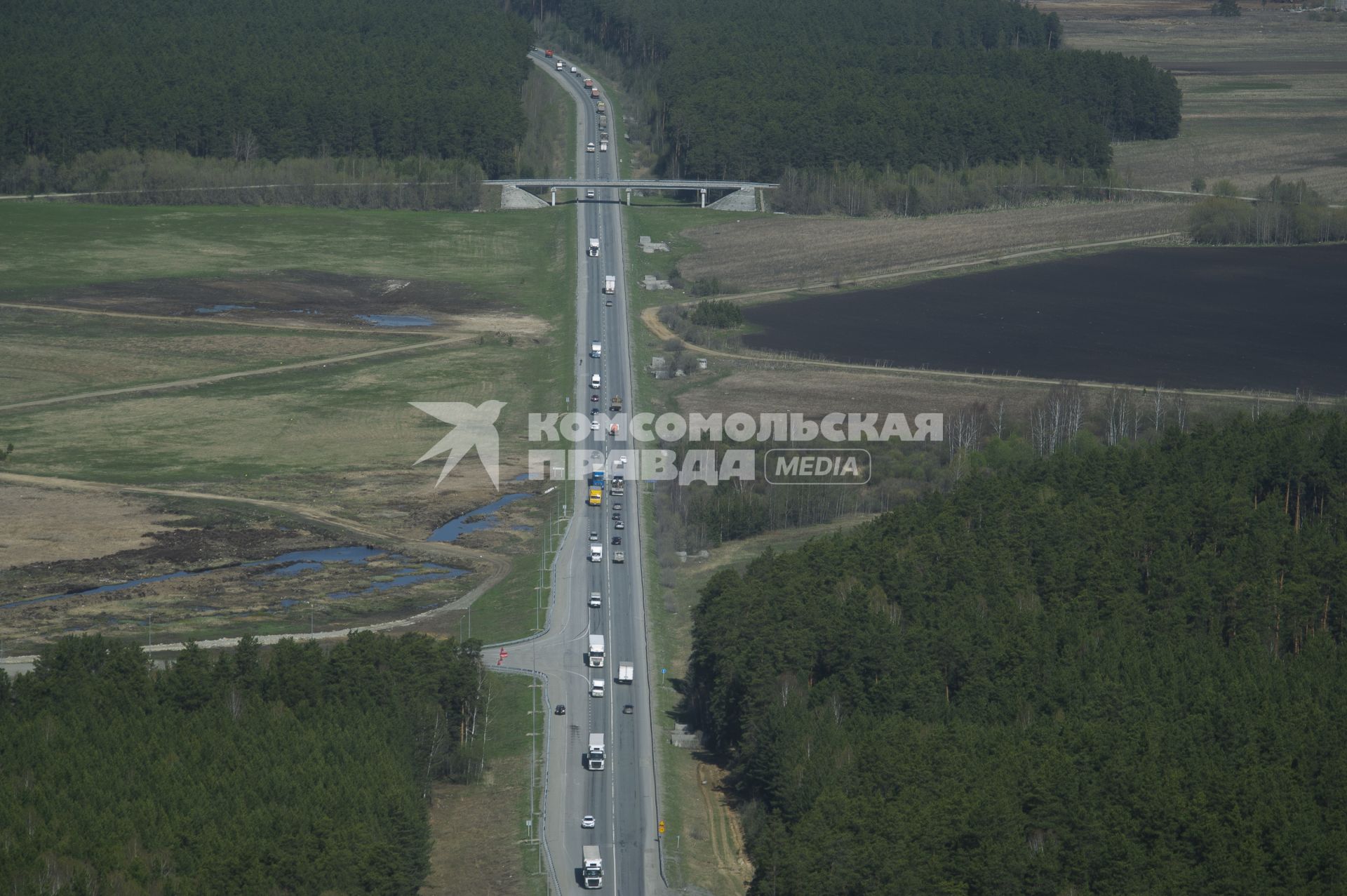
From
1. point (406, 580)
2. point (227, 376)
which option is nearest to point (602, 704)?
point (406, 580)

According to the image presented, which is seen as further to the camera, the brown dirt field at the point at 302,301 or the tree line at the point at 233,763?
the brown dirt field at the point at 302,301

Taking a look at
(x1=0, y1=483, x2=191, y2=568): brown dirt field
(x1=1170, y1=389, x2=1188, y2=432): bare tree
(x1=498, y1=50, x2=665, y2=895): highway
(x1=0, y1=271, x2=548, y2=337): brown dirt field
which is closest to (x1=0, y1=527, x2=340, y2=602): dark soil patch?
(x1=0, y1=483, x2=191, y2=568): brown dirt field

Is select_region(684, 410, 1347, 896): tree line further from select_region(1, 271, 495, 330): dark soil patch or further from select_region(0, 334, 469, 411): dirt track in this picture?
select_region(1, 271, 495, 330): dark soil patch

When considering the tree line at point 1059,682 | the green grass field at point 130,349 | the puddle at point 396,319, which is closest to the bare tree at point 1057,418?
the tree line at point 1059,682

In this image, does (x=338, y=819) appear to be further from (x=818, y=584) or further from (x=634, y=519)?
(x=634, y=519)

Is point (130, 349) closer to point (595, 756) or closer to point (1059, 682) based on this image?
point (595, 756)

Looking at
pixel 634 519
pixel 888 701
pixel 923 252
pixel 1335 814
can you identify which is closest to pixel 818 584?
pixel 888 701

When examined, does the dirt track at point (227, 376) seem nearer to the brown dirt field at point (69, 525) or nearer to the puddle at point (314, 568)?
the brown dirt field at point (69, 525)

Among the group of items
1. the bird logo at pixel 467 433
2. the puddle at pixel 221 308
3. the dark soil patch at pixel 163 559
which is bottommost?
the dark soil patch at pixel 163 559
